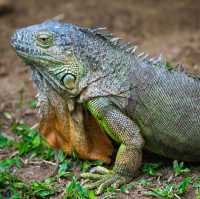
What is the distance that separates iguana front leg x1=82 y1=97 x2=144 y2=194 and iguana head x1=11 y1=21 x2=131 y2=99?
15 cm

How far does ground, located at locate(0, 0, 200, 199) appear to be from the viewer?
6.07 meters

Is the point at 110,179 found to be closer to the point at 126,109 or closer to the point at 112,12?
the point at 126,109

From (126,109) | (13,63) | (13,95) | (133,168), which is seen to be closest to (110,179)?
(133,168)

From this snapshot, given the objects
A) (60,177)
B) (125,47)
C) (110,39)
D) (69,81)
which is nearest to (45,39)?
(69,81)

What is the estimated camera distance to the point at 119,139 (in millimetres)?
5984

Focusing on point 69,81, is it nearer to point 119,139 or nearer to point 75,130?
point 75,130

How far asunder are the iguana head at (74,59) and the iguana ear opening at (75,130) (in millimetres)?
256

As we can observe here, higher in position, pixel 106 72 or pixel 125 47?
pixel 125 47

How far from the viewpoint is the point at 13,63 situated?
29.8 ft

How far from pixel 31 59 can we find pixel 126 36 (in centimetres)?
394

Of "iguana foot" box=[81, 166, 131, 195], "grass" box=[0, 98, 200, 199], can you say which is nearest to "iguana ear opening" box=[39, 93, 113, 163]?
"grass" box=[0, 98, 200, 199]

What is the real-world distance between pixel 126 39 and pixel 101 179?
4.10m

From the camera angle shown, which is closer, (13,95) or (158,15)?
(13,95)

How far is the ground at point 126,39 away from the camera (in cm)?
607
